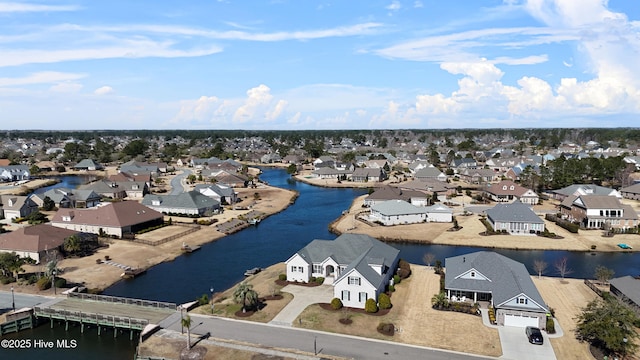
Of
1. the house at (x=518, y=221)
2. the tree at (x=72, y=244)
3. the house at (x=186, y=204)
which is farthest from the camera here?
the house at (x=186, y=204)

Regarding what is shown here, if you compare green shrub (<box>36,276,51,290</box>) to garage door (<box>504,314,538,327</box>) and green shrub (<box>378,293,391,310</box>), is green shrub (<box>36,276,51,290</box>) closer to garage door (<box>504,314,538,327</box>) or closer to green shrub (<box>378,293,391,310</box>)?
green shrub (<box>378,293,391,310</box>)

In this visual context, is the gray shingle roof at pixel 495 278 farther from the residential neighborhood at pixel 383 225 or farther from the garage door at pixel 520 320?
the garage door at pixel 520 320

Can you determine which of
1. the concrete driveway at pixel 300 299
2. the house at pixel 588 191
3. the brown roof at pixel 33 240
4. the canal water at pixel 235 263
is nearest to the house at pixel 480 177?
the house at pixel 588 191

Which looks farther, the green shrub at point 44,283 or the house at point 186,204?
the house at point 186,204

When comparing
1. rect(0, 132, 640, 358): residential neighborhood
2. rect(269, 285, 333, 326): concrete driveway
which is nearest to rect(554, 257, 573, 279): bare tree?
rect(0, 132, 640, 358): residential neighborhood

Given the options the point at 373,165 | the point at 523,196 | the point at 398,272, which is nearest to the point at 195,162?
the point at 373,165

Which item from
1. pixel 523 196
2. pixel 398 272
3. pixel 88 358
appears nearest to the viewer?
pixel 88 358

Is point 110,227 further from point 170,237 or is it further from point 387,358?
point 387,358
